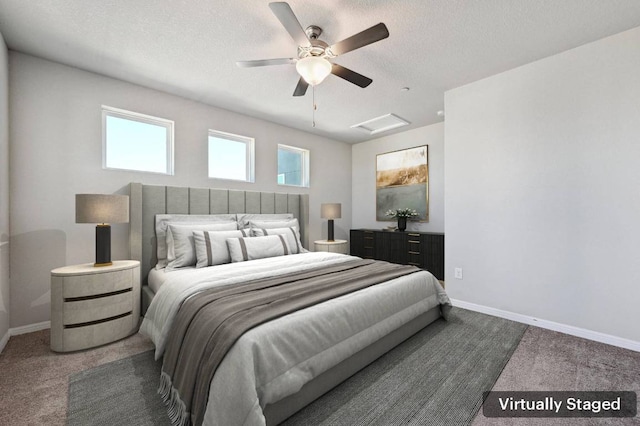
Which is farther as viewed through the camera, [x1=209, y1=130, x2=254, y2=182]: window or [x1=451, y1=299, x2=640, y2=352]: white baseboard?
[x1=209, y1=130, x2=254, y2=182]: window

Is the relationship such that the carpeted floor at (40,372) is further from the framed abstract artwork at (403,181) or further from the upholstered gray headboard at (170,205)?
the framed abstract artwork at (403,181)

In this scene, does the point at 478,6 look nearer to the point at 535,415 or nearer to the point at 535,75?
the point at 535,75

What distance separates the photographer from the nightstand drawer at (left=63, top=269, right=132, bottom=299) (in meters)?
2.23

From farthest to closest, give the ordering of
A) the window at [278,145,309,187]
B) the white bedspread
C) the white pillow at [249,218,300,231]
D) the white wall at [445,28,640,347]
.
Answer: the window at [278,145,309,187] → the white pillow at [249,218,300,231] → the white wall at [445,28,640,347] → the white bedspread

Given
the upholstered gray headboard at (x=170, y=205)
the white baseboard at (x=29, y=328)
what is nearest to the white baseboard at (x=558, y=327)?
the upholstered gray headboard at (x=170, y=205)

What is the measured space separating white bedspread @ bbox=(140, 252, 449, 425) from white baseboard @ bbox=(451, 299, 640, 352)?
2.43 ft

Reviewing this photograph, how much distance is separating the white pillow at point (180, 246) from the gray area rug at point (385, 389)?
0.90 m

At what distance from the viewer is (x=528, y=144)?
9.30 ft

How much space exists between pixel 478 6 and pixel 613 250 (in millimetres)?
2387

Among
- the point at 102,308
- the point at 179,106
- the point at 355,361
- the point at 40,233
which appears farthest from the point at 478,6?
the point at 40,233

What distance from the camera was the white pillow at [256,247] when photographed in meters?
2.98

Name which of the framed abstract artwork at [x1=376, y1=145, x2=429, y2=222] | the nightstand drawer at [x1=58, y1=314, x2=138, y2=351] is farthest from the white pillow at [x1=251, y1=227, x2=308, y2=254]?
the framed abstract artwork at [x1=376, y1=145, x2=429, y2=222]

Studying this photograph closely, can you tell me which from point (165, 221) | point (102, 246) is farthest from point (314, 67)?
point (102, 246)

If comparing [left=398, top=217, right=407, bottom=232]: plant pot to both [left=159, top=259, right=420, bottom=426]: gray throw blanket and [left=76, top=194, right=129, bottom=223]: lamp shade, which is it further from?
[left=76, top=194, right=129, bottom=223]: lamp shade
